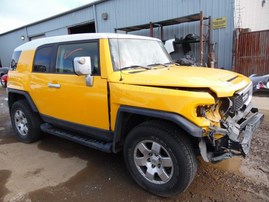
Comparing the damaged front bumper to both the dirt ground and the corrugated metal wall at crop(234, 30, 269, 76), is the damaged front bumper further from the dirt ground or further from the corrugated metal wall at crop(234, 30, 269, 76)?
the corrugated metal wall at crop(234, 30, 269, 76)

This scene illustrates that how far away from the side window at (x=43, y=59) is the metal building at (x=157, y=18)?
23.2ft

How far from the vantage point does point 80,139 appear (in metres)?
3.63

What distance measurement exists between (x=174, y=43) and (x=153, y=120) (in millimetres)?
7775

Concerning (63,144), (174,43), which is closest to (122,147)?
(63,144)

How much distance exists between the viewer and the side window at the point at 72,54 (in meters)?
3.25

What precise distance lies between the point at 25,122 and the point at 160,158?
322cm

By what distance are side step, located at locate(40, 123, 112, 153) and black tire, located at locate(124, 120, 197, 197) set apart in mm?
362

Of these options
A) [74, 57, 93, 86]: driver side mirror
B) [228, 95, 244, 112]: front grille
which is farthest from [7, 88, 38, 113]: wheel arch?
[228, 95, 244, 112]: front grille

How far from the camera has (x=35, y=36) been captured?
1864cm

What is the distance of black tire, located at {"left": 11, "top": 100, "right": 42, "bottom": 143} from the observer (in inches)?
179

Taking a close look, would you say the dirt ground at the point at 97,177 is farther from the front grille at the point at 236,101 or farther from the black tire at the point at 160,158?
the front grille at the point at 236,101

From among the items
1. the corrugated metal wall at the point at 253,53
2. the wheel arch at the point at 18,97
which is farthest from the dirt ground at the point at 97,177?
the corrugated metal wall at the point at 253,53

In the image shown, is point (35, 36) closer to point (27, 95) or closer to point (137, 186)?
point (27, 95)

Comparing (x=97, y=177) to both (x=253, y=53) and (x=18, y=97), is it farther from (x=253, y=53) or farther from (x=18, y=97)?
(x=253, y=53)
